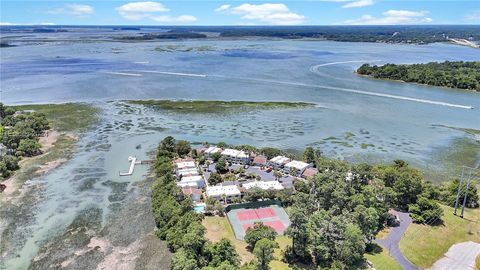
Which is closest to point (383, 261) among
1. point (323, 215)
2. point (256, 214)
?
point (323, 215)

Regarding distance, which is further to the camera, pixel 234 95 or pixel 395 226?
pixel 234 95

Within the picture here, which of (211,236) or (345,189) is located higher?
(345,189)

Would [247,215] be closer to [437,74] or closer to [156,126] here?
[156,126]

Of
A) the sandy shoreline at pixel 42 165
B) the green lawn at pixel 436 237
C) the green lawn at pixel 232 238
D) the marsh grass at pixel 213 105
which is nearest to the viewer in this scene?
the green lawn at pixel 232 238

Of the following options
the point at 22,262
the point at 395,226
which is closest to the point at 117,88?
the point at 22,262

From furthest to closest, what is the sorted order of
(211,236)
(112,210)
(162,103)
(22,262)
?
(162,103), (112,210), (211,236), (22,262)

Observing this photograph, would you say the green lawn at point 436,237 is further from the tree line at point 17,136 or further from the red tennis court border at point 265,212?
the tree line at point 17,136

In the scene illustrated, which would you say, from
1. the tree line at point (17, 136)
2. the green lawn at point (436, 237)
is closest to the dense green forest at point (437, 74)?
the green lawn at point (436, 237)

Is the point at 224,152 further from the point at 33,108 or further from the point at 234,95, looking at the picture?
the point at 33,108
